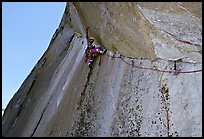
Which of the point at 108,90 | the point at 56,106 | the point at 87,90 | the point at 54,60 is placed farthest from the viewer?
the point at 54,60

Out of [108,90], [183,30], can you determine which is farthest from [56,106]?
[183,30]

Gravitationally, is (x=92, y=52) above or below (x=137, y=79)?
above

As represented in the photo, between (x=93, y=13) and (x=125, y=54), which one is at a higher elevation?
(x=93, y=13)

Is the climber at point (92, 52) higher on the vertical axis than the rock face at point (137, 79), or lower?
higher

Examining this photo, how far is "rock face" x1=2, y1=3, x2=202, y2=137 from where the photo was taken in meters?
4.03

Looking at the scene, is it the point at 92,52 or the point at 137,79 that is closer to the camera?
the point at 137,79

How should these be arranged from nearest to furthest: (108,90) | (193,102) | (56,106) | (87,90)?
(193,102) < (108,90) < (87,90) < (56,106)

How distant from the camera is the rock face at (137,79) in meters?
4.03

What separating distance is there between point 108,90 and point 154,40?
1.04 metres

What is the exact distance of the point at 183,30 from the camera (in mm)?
4273

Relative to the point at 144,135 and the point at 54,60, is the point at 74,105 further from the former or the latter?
the point at 54,60

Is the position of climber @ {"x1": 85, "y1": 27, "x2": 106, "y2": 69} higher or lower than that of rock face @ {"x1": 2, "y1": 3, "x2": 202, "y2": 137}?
higher

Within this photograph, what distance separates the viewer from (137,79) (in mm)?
4516

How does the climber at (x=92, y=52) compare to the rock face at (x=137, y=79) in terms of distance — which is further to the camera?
the climber at (x=92, y=52)
